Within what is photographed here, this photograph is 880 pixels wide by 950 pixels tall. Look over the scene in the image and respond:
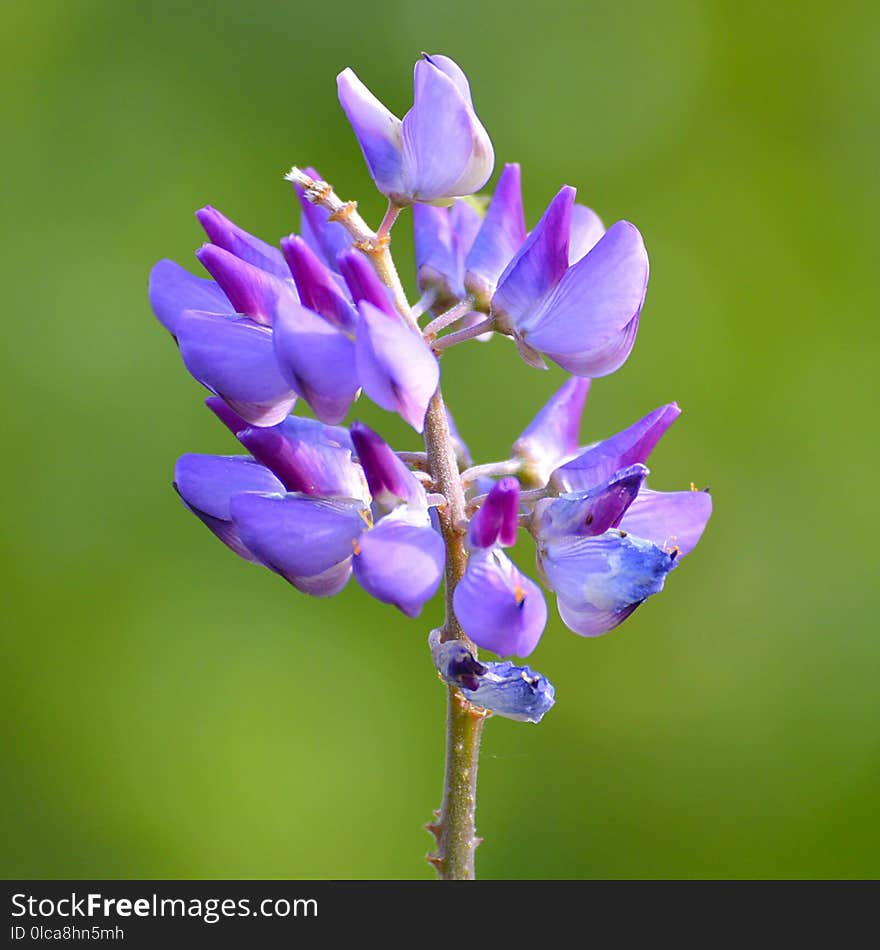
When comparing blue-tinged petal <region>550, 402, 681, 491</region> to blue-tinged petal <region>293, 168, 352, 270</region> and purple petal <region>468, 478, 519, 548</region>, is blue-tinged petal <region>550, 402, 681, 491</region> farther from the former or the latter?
blue-tinged petal <region>293, 168, 352, 270</region>

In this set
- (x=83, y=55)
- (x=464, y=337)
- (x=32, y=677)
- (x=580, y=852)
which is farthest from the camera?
(x=83, y=55)

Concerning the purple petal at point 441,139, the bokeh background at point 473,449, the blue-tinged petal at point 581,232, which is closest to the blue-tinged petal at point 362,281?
the purple petal at point 441,139

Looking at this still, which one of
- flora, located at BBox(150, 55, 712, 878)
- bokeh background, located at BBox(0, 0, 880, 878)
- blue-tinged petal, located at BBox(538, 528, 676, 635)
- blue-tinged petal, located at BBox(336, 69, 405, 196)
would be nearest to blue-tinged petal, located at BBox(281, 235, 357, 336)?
flora, located at BBox(150, 55, 712, 878)

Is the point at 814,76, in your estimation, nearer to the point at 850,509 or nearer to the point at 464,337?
the point at 850,509

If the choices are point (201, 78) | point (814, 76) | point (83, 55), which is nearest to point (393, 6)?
point (201, 78)

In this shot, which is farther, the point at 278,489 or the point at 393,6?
the point at 393,6

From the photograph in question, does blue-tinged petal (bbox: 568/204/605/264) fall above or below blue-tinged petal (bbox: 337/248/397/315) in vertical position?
above
